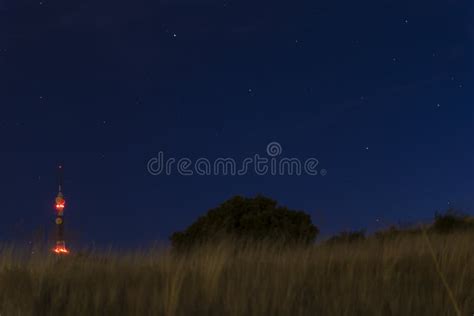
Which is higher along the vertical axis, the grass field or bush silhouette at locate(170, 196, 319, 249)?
bush silhouette at locate(170, 196, 319, 249)

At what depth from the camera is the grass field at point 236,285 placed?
551 centimetres

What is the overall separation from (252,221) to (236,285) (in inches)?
554

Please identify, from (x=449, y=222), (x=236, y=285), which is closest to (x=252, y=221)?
(x=449, y=222)

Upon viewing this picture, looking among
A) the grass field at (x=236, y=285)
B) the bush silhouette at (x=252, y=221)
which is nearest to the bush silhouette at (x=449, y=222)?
the bush silhouette at (x=252, y=221)

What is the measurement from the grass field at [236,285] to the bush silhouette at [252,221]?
447 inches

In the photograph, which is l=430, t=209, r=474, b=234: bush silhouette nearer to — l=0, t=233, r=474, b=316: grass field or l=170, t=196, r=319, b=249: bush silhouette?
l=170, t=196, r=319, b=249: bush silhouette

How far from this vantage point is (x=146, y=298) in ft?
19.3

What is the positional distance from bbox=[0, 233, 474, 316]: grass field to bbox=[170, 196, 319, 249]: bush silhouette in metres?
11.4

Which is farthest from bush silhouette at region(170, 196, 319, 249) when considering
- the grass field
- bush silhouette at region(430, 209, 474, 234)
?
the grass field

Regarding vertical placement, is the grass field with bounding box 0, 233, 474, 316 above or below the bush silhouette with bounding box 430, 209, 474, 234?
below

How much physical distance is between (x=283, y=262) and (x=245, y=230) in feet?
40.3

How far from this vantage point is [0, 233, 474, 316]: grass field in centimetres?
551

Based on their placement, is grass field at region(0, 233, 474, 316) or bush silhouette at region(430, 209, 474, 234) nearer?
grass field at region(0, 233, 474, 316)

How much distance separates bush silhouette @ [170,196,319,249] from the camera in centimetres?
2034
